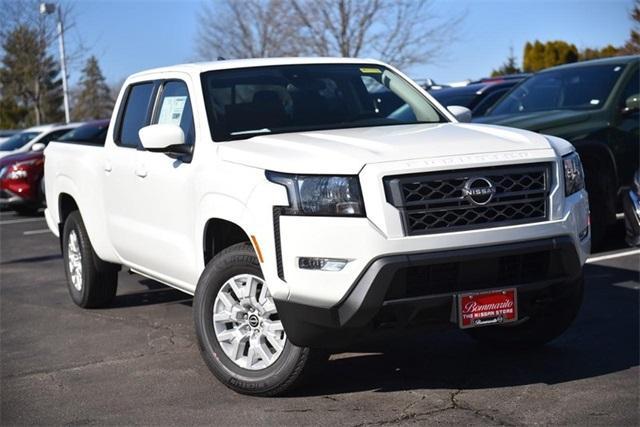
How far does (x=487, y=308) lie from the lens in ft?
16.3

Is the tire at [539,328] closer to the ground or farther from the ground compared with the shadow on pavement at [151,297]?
farther from the ground

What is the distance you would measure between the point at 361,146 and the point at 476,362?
1583 mm

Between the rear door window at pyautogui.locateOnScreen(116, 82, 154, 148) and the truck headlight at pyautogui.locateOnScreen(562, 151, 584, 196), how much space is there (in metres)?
2.89

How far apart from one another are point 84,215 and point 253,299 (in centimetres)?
280

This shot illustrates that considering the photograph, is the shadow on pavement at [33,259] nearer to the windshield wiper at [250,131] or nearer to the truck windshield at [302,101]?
the truck windshield at [302,101]

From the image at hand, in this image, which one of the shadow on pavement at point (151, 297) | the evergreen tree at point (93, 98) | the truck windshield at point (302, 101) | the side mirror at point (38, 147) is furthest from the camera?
the evergreen tree at point (93, 98)

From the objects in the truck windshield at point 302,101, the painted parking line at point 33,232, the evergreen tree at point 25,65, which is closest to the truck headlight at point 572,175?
the truck windshield at point 302,101

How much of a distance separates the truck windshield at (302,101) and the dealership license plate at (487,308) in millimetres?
1597

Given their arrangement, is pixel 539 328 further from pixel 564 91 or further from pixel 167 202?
pixel 564 91

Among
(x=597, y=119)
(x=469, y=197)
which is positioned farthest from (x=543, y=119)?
(x=469, y=197)

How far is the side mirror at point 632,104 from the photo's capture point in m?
9.33

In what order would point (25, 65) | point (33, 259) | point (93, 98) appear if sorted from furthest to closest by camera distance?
point (93, 98) < point (25, 65) < point (33, 259)

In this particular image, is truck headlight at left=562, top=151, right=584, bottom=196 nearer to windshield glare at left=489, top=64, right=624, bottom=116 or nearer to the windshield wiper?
the windshield wiper

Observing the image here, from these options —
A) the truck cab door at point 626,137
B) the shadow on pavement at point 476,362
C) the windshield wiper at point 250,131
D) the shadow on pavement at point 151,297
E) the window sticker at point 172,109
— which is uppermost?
the window sticker at point 172,109
